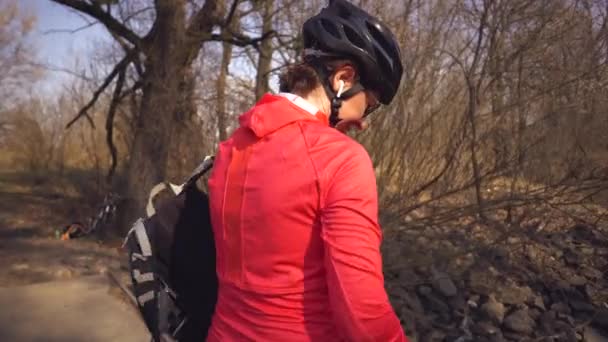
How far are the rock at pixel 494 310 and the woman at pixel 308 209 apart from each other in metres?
5.73

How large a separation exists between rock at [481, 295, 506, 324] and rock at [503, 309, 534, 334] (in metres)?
0.08

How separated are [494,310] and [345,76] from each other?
594 cm

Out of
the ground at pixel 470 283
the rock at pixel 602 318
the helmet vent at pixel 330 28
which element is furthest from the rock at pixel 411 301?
→ the helmet vent at pixel 330 28

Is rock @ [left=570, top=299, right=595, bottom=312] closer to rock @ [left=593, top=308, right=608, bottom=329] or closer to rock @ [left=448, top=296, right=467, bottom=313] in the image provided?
rock @ [left=593, top=308, right=608, bottom=329]

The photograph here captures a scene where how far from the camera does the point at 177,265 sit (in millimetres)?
2006

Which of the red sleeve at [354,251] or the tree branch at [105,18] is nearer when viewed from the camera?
the red sleeve at [354,251]

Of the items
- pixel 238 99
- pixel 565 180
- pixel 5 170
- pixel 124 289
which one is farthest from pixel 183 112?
pixel 5 170

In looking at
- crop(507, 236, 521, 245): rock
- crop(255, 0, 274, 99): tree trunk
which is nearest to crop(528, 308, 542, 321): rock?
crop(507, 236, 521, 245): rock

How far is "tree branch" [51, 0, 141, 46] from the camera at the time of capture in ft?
38.4

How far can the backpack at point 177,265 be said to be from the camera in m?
1.98

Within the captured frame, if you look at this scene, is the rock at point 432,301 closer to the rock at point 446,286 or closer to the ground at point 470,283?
the ground at point 470,283

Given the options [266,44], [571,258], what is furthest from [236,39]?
[571,258]

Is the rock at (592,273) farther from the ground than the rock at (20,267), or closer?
farther from the ground

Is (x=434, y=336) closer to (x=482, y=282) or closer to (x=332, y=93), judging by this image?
(x=482, y=282)
